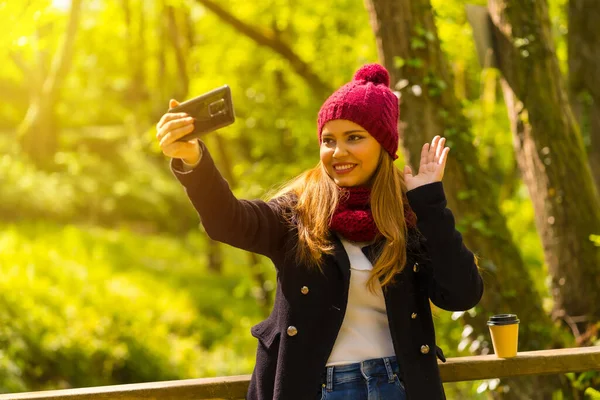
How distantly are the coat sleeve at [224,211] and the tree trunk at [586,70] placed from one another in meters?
5.35

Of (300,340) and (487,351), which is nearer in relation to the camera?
(300,340)

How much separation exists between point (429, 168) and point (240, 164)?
10.2 m

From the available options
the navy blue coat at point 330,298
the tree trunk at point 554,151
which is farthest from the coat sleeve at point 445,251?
the tree trunk at point 554,151

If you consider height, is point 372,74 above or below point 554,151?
→ above

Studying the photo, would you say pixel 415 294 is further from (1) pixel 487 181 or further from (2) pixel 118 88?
(2) pixel 118 88

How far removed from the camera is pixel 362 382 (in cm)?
255

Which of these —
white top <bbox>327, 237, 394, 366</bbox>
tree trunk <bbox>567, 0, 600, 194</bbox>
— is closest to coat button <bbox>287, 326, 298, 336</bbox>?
white top <bbox>327, 237, 394, 366</bbox>

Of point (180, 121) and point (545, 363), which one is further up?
point (180, 121)

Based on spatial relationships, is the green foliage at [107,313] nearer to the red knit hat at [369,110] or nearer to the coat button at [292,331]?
the coat button at [292,331]

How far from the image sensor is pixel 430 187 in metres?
2.63

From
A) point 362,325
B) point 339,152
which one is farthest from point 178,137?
point 362,325

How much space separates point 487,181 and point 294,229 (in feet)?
7.78

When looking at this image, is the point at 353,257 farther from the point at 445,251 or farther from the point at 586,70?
the point at 586,70

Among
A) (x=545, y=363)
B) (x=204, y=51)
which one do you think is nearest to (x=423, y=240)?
(x=545, y=363)
